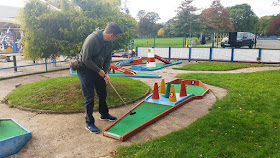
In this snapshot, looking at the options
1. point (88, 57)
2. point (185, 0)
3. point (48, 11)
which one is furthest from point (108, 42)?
point (185, 0)

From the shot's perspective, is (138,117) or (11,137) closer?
(11,137)

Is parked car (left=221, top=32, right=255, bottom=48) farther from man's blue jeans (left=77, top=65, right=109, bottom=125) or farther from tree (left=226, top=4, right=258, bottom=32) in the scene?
tree (left=226, top=4, right=258, bottom=32)

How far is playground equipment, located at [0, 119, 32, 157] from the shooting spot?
3354 mm

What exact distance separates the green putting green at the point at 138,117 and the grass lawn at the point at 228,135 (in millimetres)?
681

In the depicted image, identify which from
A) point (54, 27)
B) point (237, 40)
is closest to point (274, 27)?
point (237, 40)

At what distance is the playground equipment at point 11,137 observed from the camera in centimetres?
335

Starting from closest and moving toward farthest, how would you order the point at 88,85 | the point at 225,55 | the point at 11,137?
the point at 11,137
the point at 88,85
the point at 225,55

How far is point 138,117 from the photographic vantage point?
191 inches

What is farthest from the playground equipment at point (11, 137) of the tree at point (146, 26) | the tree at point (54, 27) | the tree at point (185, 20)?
the tree at point (146, 26)

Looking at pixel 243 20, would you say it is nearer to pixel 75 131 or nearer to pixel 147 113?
Result: pixel 147 113

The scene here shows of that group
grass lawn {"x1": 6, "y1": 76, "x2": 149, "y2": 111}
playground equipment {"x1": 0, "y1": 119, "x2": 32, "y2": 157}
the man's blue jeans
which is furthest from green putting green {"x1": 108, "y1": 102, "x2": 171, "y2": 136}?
playground equipment {"x1": 0, "y1": 119, "x2": 32, "y2": 157}

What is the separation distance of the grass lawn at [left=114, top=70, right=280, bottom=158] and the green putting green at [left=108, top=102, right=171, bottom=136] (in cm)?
68

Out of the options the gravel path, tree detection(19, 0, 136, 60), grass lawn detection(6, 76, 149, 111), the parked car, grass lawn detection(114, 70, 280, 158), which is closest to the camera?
grass lawn detection(114, 70, 280, 158)

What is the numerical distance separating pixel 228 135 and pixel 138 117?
1.84 meters
